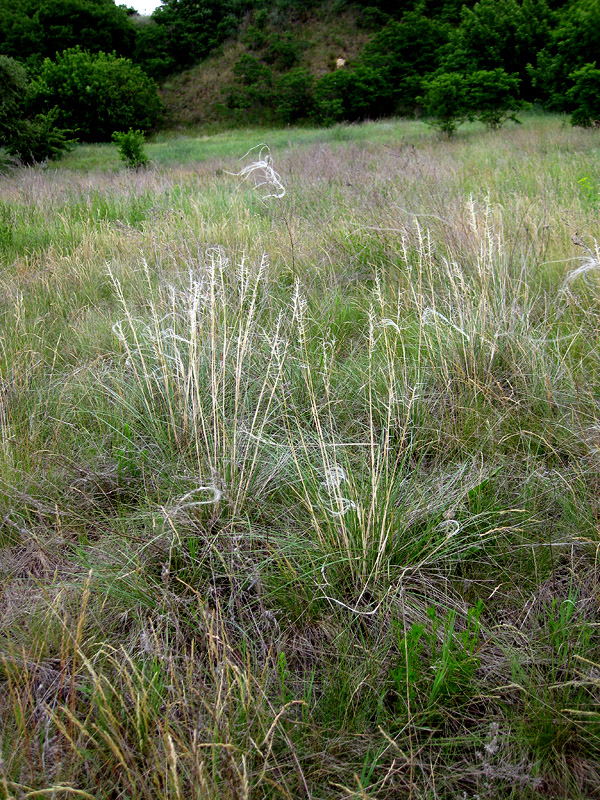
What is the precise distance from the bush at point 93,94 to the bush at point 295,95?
4966mm

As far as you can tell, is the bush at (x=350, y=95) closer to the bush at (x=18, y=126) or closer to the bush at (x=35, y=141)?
the bush at (x=35, y=141)

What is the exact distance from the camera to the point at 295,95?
68.4 ft

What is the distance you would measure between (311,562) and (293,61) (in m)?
26.7

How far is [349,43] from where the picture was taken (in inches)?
944

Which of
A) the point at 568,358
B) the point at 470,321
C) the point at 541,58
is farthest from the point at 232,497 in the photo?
the point at 541,58

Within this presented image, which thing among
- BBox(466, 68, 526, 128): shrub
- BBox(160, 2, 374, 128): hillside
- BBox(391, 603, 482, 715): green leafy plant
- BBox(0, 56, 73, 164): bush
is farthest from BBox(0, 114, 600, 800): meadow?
BBox(160, 2, 374, 128): hillside

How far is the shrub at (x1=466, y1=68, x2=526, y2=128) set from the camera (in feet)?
34.5

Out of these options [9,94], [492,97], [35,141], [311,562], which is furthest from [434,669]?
[35,141]

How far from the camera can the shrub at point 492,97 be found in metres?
10.5

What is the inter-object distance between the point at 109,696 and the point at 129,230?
391 cm

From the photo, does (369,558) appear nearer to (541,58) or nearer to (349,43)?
(541,58)

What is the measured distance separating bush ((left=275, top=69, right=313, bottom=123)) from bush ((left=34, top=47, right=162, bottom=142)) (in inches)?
196

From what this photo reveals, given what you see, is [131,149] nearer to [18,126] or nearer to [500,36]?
[18,126]

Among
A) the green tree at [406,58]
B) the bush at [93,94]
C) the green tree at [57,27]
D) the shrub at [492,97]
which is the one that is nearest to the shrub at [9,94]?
the bush at [93,94]
